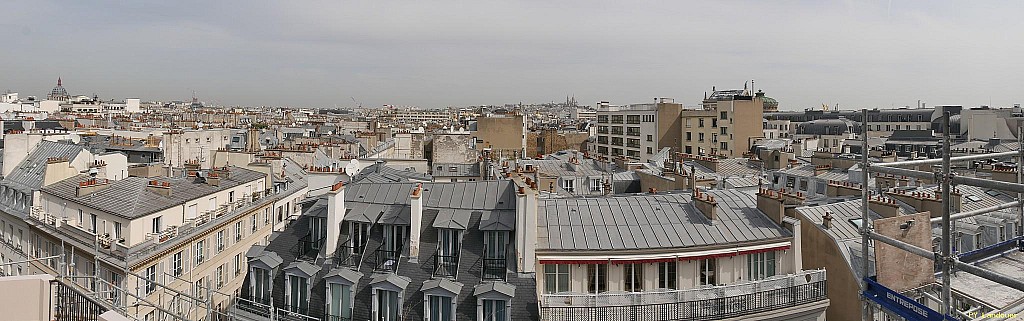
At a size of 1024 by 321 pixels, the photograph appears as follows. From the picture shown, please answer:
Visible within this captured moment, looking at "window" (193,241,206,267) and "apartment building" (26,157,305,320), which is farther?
"window" (193,241,206,267)

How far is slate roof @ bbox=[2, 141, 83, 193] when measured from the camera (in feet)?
84.1

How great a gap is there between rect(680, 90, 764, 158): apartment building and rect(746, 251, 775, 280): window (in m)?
42.8

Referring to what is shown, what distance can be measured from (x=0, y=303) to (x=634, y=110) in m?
61.2

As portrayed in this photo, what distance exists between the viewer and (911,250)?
6.93m

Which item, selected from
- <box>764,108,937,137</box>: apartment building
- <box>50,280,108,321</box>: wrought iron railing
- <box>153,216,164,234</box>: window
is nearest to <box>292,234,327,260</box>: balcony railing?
<box>50,280,108,321</box>: wrought iron railing

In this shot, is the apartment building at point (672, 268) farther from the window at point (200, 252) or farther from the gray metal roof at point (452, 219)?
the window at point (200, 252)

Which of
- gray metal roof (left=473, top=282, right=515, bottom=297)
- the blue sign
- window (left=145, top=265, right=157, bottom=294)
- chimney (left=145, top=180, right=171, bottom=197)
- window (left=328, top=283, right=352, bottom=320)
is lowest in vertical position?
window (left=145, top=265, right=157, bottom=294)

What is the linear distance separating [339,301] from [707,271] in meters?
7.80

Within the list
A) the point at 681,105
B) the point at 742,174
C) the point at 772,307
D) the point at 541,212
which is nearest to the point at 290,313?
the point at 541,212

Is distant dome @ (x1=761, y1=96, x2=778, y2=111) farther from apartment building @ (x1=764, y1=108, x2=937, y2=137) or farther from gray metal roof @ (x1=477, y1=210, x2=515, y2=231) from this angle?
gray metal roof @ (x1=477, y1=210, x2=515, y2=231)

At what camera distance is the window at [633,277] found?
14062mm

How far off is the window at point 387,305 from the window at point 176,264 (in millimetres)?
11806

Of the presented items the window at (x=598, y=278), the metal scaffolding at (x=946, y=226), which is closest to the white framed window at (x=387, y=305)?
the window at (x=598, y=278)

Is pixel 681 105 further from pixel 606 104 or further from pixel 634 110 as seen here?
pixel 606 104
